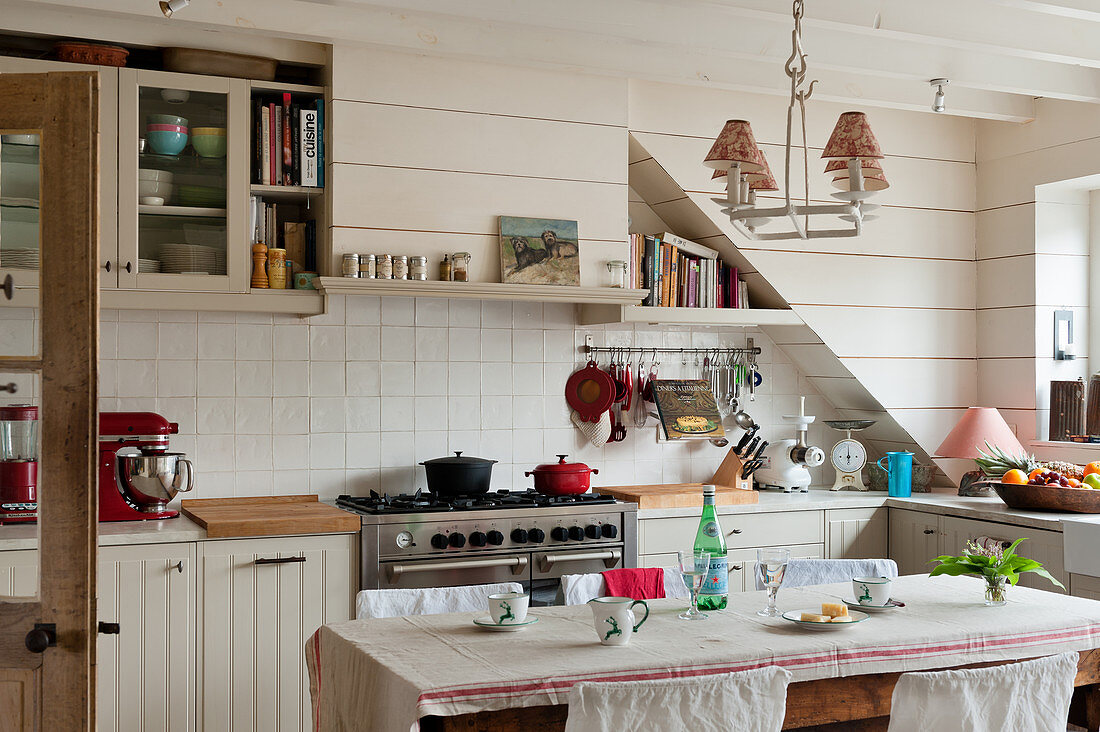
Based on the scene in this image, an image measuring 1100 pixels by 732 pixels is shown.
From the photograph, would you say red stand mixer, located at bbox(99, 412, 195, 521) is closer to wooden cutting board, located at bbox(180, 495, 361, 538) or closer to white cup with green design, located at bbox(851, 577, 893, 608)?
wooden cutting board, located at bbox(180, 495, 361, 538)

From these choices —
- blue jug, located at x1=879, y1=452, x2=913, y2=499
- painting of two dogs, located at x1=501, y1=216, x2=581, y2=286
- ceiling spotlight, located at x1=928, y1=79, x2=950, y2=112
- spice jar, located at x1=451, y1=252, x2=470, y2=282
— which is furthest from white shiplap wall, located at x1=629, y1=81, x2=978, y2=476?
spice jar, located at x1=451, y1=252, x2=470, y2=282

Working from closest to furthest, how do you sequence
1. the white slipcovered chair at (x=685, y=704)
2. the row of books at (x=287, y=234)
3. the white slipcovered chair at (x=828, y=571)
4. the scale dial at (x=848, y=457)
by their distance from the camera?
the white slipcovered chair at (x=685, y=704), the white slipcovered chair at (x=828, y=571), the row of books at (x=287, y=234), the scale dial at (x=848, y=457)

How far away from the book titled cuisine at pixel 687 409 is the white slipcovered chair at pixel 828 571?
1439 millimetres

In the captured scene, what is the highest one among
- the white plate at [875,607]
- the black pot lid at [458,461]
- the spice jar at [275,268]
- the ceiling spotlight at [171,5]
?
the ceiling spotlight at [171,5]

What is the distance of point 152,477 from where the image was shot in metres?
3.62

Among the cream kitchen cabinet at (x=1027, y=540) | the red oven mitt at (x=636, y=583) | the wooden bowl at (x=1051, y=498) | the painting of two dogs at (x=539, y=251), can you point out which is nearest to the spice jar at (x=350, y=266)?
the painting of two dogs at (x=539, y=251)

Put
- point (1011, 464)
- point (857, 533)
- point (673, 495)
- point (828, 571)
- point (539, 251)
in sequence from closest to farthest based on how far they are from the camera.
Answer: point (828, 571)
point (539, 251)
point (673, 495)
point (1011, 464)
point (857, 533)

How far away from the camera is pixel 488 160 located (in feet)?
13.4

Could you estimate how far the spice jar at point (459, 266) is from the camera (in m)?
4.01

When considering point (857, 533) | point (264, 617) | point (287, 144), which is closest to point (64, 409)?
point (264, 617)

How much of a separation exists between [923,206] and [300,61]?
9.45 feet

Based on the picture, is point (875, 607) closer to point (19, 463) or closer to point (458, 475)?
point (458, 475)

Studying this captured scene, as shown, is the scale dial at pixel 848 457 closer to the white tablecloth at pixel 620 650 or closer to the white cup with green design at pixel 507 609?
the white tablecloth at pixel 620 650

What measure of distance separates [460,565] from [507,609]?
54.4 inches
